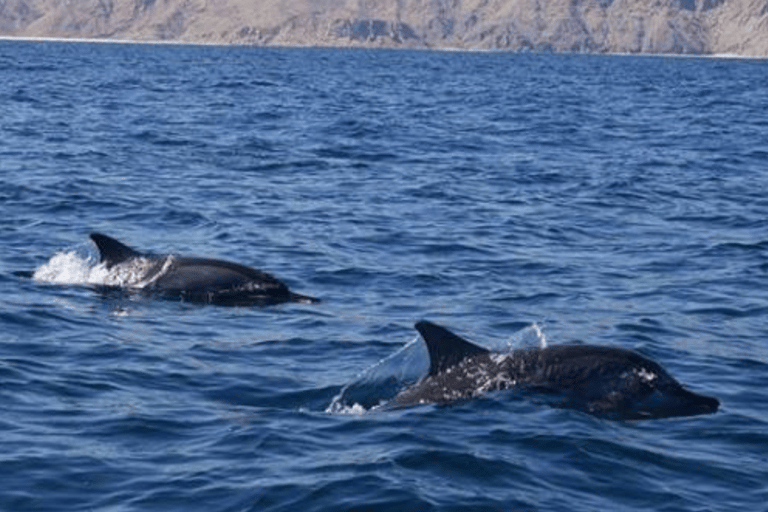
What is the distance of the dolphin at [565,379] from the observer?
13.5 m

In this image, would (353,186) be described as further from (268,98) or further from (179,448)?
(268,98)

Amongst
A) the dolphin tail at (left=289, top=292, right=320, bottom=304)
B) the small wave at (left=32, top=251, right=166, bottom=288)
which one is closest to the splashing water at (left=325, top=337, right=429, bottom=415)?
the dolphin tail at (left=289, top=292, right=320, bottom=304)

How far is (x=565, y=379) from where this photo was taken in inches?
540

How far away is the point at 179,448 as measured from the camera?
1198 centimetres

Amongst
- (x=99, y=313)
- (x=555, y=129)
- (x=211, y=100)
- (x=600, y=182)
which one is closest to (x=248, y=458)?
(x=99, y=313)

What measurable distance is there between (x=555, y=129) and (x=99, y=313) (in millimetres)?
30436

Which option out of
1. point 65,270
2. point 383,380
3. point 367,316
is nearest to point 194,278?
point 65,270

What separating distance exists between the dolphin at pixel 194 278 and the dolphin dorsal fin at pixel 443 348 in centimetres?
476

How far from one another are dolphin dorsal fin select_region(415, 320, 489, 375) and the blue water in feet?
1.80

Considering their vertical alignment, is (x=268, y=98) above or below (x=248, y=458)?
below

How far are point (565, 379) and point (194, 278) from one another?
6.35m

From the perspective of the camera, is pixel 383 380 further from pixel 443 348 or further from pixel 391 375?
pixel 443 348

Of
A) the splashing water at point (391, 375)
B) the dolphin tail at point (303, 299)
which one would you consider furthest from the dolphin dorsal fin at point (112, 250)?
the splashing water at point (391, 375)

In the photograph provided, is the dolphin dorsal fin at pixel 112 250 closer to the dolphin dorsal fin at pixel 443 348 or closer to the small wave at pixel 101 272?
the small wave at pixel 101 272
